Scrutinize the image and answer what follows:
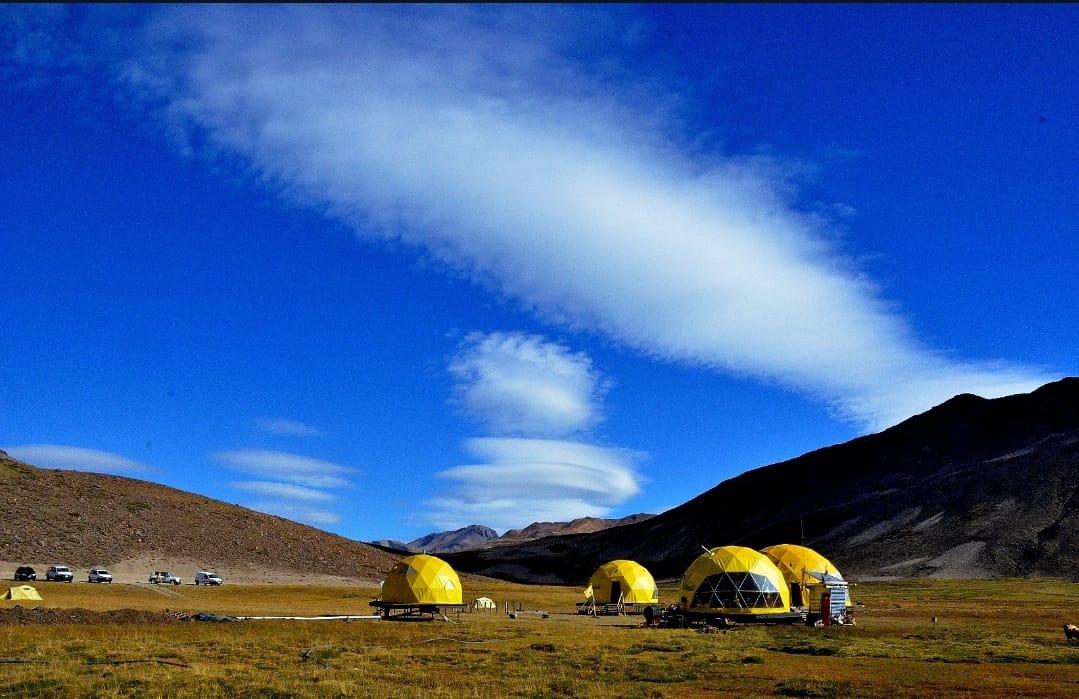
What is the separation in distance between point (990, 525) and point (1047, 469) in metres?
23.4

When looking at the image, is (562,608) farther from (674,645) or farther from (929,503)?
(929,503)

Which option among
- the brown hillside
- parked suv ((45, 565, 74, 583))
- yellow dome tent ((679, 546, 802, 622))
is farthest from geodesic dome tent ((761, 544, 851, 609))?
the brown hillside

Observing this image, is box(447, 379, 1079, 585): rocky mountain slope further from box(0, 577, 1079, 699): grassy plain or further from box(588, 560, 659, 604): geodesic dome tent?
box(0, 577, 1079, 699): grassy plain

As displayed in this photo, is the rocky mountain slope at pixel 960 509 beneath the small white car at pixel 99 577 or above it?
above

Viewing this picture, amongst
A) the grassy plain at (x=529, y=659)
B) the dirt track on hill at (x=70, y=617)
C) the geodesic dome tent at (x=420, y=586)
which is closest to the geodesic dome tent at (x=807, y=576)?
the grassy plain at (x=529, y=659)

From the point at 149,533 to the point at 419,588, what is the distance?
231 feet

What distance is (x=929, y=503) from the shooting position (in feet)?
510

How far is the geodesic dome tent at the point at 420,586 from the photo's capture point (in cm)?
5222

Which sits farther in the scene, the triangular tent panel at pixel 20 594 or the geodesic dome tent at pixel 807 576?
the triangular tent panel at pixel 20 594

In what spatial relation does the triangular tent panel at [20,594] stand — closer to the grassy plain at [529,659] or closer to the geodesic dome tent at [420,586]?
the grassy plain at [529,659]

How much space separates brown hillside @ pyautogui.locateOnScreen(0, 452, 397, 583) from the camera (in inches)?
3861

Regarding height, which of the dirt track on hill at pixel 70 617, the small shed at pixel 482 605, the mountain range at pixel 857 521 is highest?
the mountain range at pixel 857 521

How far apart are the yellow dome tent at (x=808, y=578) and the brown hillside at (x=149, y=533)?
65.4m

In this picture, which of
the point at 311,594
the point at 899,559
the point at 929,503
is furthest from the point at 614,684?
the point at 929,503
